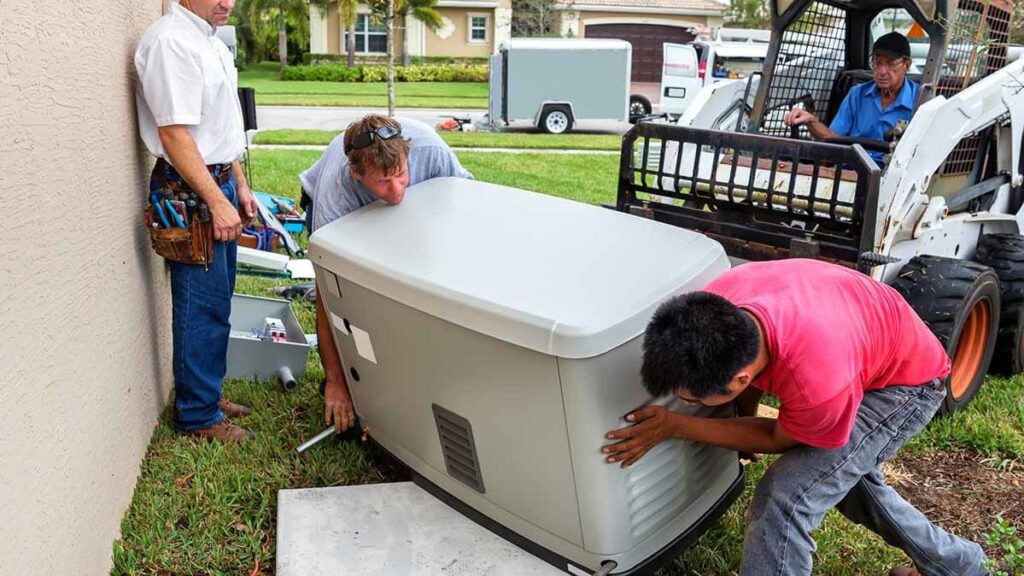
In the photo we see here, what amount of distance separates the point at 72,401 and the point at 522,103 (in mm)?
17534

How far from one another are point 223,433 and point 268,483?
0.45 meters

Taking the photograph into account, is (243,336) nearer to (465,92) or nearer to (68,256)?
(68,256)

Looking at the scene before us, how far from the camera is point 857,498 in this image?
2680mm

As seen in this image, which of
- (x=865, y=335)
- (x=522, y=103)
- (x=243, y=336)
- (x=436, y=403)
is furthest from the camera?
(x=522, y=103)

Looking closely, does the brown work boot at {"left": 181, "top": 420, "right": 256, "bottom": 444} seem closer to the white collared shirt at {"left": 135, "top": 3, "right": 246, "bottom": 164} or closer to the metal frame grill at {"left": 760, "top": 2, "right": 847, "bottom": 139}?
the white collared shirt at {"left": 135, "top": 3, "right": 246, "bottom": 164}

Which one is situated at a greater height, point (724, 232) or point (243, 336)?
point (724, 232)

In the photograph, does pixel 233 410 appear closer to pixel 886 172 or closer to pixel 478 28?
pixel 886 172

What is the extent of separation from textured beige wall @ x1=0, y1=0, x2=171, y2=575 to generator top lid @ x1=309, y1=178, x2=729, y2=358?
2.49 ft

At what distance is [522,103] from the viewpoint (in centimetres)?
1939

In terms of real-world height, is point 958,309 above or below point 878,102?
below

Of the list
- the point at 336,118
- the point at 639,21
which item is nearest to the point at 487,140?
the point at 336,118

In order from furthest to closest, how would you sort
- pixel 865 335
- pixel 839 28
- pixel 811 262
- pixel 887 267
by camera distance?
pixel 839 28 → pixel 887 267 → pixel 811 262 → pixel 865 335

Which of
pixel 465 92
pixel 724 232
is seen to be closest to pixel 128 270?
pixel 724 232

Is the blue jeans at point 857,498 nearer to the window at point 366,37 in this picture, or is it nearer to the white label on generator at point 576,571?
the white label on generator at point 576,571
